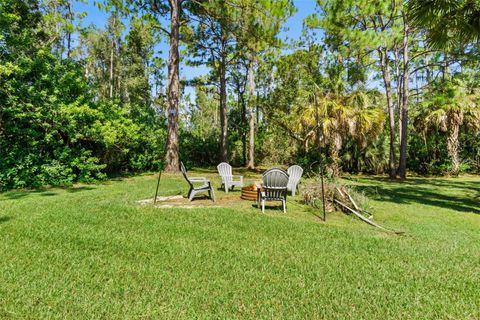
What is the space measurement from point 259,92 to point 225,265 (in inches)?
792

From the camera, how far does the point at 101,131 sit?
10812 mm

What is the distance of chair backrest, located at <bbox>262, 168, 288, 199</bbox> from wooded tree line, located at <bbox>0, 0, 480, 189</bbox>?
3.63 feet

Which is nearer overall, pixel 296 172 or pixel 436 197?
pixel 296 172

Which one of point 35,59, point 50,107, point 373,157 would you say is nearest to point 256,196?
point 50,107

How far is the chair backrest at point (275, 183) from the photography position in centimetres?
675

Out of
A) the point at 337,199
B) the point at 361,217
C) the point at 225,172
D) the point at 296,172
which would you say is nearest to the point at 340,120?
the point at 296,172

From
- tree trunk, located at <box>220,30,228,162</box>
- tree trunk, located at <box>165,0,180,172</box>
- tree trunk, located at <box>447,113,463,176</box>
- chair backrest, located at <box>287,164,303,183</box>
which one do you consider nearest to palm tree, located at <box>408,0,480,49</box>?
chair backrest, located at <box>287,164,303,183</box>

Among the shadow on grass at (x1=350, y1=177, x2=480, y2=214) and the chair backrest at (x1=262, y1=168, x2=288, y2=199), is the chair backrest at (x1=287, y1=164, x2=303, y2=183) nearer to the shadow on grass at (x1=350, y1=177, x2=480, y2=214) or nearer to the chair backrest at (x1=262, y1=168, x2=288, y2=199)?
the shadow on grass at (x1=350, y1=177, x2=480, y2=214)

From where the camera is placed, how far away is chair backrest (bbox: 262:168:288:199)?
6753 mm

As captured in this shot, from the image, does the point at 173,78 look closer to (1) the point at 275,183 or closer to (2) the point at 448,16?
(1) the point at 275,183

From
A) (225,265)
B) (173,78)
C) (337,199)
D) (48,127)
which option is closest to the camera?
(225,265)

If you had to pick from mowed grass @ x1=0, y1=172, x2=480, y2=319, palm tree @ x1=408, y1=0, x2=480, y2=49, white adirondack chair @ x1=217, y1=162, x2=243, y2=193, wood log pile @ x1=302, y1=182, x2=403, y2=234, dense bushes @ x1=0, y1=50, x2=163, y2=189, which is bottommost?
mowed grass @ x1=0, y1=172, x2=480, y2=319

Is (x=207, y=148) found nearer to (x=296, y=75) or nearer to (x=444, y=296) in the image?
(x=296, y=75)

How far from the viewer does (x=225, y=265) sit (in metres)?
3.66
